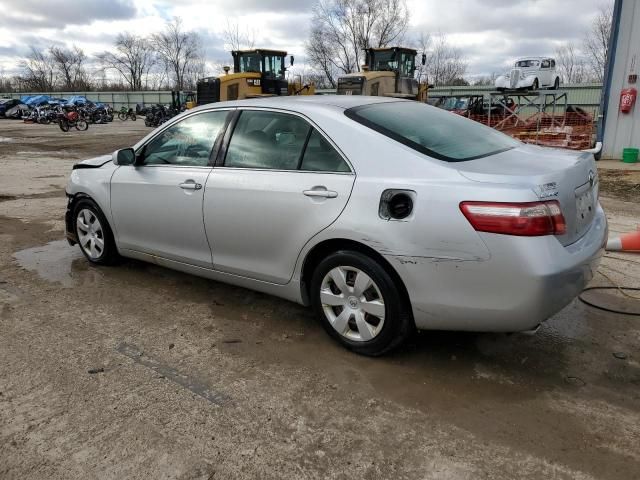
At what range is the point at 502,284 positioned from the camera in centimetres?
272

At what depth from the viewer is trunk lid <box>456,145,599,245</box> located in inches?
109

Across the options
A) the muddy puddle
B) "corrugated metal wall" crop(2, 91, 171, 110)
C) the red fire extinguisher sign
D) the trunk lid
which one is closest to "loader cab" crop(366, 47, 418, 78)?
the red fire extinguisher sign

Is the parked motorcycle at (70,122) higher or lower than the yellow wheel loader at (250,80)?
lower

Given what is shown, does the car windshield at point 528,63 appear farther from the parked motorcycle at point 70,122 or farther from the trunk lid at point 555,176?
the parked motorcycle at point 70,122

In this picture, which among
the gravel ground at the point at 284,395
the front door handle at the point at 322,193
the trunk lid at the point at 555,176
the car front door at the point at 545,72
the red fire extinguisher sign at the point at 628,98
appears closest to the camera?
the gravel ground at the point at 284,395

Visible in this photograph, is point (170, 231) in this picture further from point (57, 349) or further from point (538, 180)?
point (538, 180)

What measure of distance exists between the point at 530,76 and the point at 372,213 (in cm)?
1921

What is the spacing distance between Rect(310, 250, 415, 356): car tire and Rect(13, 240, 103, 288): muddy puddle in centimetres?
259

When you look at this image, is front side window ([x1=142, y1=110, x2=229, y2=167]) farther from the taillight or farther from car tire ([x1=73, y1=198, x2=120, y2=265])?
the taillight

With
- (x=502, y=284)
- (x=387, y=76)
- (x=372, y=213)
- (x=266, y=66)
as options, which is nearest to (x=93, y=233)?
(x=372, y=213)

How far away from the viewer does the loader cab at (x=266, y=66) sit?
21.3m

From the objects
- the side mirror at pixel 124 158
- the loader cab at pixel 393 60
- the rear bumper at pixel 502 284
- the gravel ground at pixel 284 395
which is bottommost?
the gravel ground at pixel 284 395

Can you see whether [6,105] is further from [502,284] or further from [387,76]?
[502,284]

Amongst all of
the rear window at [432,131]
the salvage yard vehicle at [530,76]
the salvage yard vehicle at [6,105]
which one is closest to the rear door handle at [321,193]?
the rear window at [432,131]
